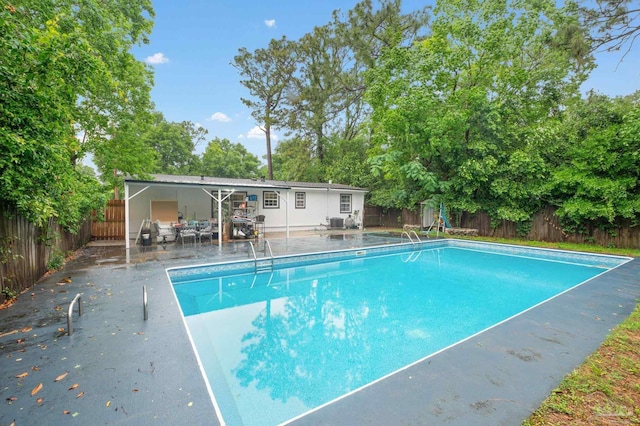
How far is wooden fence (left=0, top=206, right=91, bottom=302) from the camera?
4219mm

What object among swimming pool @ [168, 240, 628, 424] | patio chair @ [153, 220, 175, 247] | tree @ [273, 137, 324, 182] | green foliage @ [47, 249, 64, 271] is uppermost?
tree @ [273, 137, 324, 182]

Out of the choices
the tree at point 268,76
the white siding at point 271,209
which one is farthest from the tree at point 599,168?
the tree at point 268,76

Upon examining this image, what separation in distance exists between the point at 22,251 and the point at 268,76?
21.0 m

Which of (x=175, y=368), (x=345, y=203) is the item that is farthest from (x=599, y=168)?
(x=175, y=368)

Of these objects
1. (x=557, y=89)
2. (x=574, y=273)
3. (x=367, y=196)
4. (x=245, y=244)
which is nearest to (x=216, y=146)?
(x=367, y=196)

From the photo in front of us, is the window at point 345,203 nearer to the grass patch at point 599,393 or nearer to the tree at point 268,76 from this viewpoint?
the tree at point 268,76

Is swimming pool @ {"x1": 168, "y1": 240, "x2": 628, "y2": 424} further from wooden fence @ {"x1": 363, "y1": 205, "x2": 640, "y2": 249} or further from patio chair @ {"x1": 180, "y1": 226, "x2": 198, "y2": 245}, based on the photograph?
patio chair @ {"x1": 180, "y1": 226, "x2": 198, "y2": 245}

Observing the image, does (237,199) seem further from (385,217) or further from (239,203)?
(385,217)

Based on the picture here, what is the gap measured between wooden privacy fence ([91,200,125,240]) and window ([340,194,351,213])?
428 inches

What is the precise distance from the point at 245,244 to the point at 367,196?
450 inches

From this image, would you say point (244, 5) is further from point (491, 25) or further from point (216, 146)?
point (216, 146)

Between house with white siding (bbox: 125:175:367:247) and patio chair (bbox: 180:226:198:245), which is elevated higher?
house with white siding (bbox: 125:175:367:247)

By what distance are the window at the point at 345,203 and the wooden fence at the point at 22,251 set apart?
13171 millimetres

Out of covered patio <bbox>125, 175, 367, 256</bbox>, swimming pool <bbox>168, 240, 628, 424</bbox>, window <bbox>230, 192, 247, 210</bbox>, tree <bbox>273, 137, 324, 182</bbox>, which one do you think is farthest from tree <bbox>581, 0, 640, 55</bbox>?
tree <bbox>273, 137, 324, 182</bbox>
